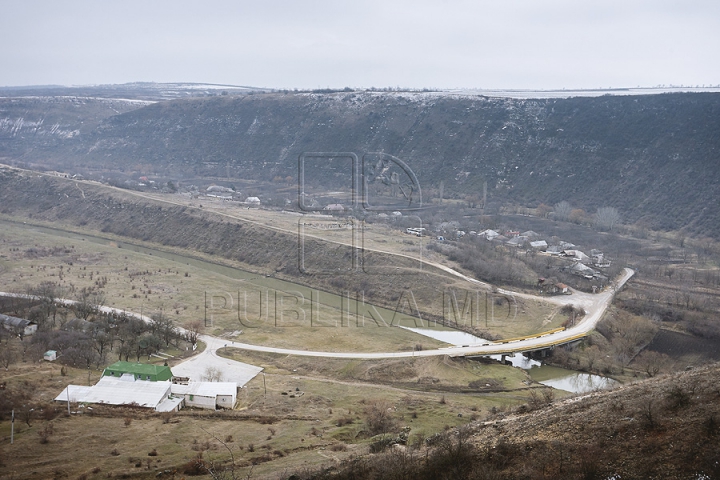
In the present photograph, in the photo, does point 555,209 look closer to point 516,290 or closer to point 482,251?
point 482,251

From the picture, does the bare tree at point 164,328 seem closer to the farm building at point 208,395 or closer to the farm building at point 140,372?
the farm building at point 140,372

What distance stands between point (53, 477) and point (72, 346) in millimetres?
15308

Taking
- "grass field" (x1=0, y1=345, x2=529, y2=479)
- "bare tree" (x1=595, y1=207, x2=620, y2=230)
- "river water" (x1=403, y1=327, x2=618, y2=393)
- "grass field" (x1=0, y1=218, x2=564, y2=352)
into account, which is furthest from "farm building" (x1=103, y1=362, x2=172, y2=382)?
"bare tree" (x1=595, y1=207, x2=620, y2=230)

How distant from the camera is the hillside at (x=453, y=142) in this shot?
246ft

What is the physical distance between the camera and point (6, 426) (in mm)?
21500

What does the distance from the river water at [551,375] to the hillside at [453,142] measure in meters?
36.8

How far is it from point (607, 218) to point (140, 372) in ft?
179

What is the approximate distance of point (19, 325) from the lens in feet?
113

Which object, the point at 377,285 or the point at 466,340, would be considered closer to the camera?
the point at 466,340

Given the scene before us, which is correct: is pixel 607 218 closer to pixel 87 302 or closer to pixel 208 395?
pixel 87 302

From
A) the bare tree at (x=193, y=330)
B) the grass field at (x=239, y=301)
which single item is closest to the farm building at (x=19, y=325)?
the grass field at (x=239, y=301)

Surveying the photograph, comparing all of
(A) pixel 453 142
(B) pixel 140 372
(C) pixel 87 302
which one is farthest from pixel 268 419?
(A) pixel 453 142

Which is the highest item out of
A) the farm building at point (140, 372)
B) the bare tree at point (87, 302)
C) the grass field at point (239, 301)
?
the farm building at point (140, 372)

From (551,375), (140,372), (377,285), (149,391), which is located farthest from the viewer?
(377,285)
